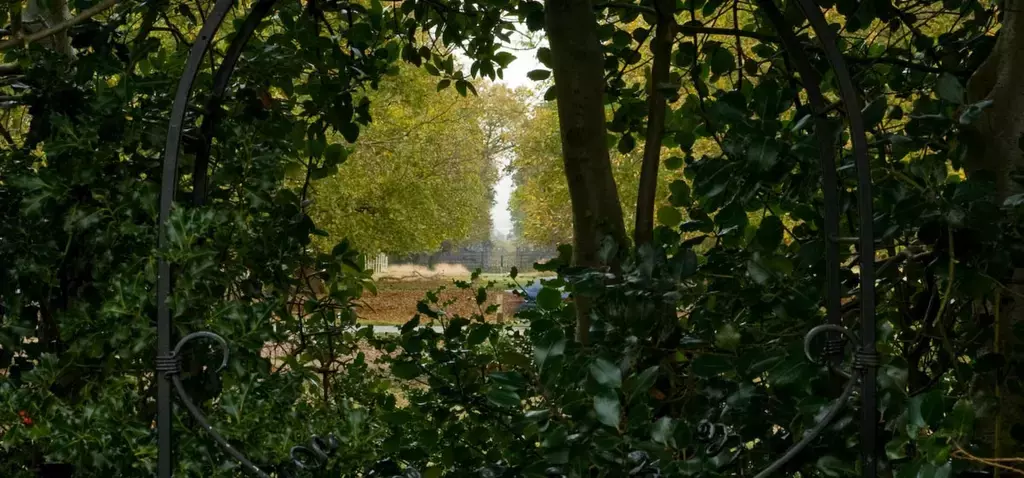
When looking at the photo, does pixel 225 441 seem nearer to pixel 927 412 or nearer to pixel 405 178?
pixel 927 412

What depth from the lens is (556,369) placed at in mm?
1115

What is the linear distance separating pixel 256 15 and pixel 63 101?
0.57 meters

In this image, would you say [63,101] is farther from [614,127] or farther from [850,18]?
[850,18]

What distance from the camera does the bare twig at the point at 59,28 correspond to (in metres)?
1.52

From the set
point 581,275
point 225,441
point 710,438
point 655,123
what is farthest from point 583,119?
point 225,441

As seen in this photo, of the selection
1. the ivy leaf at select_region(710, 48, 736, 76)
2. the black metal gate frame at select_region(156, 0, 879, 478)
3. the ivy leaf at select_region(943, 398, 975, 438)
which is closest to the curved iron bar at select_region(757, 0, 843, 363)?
the black metal gate frame at select_region(156, 0, 879, 478)

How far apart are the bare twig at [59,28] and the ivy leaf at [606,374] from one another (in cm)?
108

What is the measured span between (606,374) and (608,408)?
39 mm

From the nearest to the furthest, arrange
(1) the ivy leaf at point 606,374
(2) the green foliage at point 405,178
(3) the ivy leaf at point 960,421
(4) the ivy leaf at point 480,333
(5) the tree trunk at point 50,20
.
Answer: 1. (3) the ivy leaf at point 960,421
2. (1) the ivy leaf at point 606,374
3. (4) the ivy leaf at point 480,333
4. (5) the tree trunk at point 50,20
5. (2) the green foliage at point 405,178

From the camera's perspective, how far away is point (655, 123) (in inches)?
66.6

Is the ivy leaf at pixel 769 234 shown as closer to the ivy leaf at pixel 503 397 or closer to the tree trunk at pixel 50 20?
Result: the ivy leaf at pixel 503 397

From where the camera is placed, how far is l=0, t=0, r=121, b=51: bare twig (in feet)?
4.99

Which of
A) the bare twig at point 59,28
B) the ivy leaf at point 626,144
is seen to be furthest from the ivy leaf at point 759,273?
the bare twig at point 59,28

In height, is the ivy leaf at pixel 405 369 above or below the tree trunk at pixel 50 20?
below
